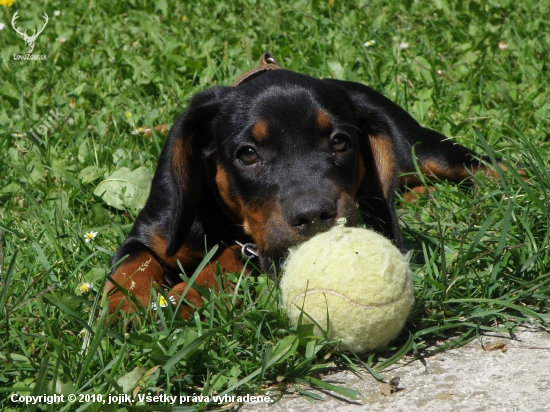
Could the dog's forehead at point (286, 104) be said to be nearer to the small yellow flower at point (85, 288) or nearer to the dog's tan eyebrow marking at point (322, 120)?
the dog's tan eyebrow marking at point (322, 120)

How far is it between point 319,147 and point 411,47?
295 centimetres

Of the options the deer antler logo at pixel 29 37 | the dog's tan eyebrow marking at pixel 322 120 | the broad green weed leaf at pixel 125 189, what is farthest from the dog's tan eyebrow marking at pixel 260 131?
the deer antler logo at pixel 29 37

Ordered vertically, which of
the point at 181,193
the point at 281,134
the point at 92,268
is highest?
the point at 281,134

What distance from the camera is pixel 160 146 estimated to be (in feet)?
15.6

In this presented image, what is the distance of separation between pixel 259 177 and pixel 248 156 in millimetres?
153

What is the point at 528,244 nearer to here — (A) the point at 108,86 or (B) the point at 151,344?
(B) the point at 151,344

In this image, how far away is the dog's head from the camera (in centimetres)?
Result: 313

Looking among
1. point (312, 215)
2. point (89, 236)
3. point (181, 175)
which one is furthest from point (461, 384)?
point (89, 236)

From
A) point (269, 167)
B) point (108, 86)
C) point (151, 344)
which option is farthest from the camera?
point (108, 86)

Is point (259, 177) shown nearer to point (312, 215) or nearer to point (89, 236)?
point (312, 215)

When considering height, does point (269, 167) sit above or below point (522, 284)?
above

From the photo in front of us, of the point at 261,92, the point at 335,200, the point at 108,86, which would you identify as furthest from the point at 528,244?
the point at 108,86

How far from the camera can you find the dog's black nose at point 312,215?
2.94 meters

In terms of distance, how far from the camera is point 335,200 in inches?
120
